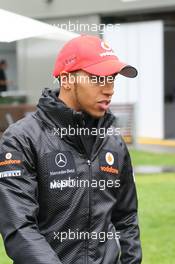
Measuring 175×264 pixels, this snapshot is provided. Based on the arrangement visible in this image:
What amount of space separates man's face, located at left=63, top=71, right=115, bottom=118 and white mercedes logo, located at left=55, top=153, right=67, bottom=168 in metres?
0.21

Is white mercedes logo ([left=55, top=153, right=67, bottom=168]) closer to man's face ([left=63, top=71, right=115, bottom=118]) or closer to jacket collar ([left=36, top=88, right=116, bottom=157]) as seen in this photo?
jacket collar ([left=36, top=88, right=116, bottom=157])

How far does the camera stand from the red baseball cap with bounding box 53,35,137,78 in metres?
2.70

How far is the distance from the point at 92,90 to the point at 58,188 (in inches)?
16.3

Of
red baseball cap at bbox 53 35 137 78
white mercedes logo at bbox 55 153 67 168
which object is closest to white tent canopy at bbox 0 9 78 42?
red baseball cap at bbox 53 35 137 78

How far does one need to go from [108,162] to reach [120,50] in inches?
677

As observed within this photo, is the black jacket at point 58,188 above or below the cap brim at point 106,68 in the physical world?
below

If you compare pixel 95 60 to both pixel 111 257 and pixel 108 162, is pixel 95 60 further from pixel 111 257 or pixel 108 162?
pixel 111 257

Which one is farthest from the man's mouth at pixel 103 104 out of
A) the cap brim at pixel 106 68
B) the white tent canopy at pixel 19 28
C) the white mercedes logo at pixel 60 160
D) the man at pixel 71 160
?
the white tent canopy at pixel 19 28

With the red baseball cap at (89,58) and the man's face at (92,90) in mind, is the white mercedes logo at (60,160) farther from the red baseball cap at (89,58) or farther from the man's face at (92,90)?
the red baseball cap at (89,58)

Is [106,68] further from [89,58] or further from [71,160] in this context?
[71,160]

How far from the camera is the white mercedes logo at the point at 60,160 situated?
2.70 m

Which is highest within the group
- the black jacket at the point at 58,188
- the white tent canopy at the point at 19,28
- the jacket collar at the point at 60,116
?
the white tent canopy at the point at 19,28

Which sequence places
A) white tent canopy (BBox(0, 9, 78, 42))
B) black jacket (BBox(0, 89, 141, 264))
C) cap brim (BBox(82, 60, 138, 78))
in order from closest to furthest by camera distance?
1. black jacket (BBox(0, 89, 141, 264))
2. cap brim (BBox(82, 60, 138, 78))
3. white tent canopy (BBox(0, 9, 78, 42))

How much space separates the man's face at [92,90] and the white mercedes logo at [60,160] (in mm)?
212
